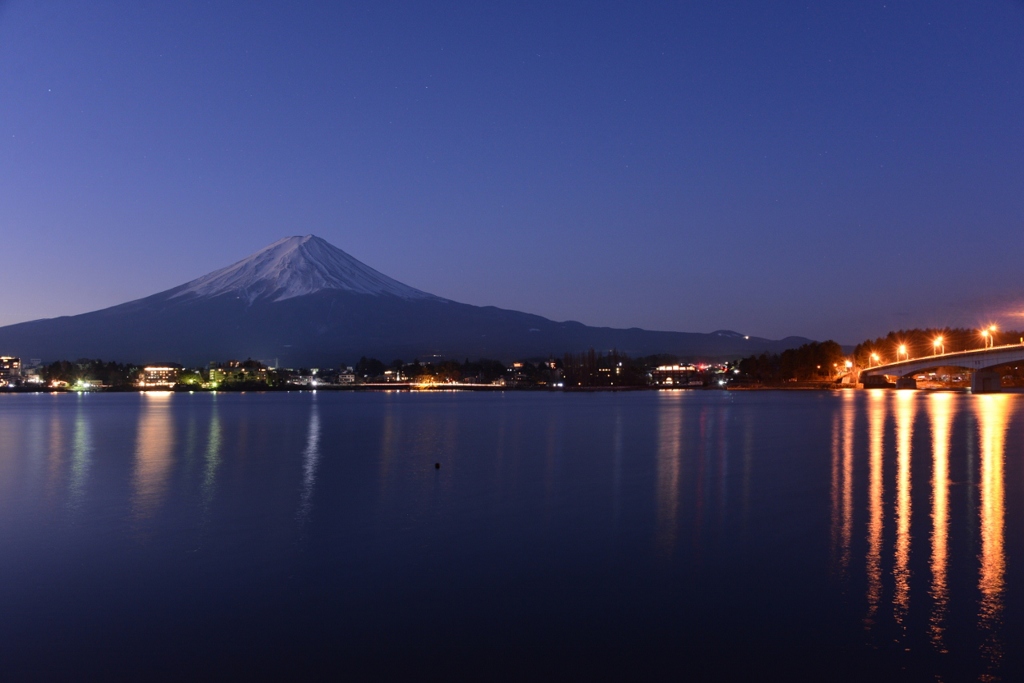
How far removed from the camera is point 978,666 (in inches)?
288

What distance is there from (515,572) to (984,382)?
95842 mm

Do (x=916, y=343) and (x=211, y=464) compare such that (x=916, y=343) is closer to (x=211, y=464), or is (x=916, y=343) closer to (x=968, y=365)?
(x=968, y=365)

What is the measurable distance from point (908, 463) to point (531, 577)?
16.0 metres

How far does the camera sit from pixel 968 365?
83.7 metres

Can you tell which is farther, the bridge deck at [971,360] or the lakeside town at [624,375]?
the lakeside town at [624,375]

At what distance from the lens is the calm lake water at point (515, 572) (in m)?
7.64

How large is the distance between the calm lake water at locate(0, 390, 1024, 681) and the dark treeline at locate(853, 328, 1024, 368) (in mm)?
117281

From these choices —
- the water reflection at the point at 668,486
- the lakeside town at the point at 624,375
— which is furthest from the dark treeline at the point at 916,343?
the water reflection at the point at 668,486

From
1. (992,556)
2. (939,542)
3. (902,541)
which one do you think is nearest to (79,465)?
(902,541)

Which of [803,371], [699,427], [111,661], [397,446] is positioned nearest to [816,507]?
[111,661]

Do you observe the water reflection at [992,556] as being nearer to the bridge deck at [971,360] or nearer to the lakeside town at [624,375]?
the bridge deck at [971,360]

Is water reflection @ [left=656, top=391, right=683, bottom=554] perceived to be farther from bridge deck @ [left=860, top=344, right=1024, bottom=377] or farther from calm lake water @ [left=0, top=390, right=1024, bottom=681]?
bridge deck @ [left=860, top=344, right=1024, bottom=377]

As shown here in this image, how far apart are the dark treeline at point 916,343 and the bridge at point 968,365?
1203 cm

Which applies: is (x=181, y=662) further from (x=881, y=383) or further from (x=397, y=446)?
(x=881, y=383)
